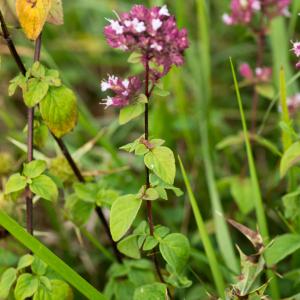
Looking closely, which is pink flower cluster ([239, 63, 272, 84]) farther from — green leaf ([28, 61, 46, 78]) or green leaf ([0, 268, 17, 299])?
green leaf ([0, 268, 17, 299])

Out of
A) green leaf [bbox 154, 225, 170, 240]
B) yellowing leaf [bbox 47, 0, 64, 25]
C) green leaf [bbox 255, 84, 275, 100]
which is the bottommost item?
green leaf [bbox 154, 225, 170, 240]

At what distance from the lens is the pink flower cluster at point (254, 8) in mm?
1948

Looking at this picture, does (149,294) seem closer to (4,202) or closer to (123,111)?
(123,111)

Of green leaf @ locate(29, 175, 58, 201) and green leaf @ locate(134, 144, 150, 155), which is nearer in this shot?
green leaf @ locate(134, 144, 150, 155)

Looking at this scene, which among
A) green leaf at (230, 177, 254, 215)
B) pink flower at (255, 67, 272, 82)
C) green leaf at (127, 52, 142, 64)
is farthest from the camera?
pink flower at (255, 67, 272, 82)

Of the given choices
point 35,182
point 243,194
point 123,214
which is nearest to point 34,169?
point 35,182

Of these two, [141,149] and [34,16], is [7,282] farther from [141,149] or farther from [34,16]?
[34,16]

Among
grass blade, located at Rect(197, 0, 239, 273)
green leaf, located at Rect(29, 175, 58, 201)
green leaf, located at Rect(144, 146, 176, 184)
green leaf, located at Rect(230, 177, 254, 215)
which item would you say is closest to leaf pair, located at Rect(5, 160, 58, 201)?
green leaf, located at Rect(29, 175, 58, 201)

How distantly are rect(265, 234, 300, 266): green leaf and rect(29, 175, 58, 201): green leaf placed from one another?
1.78 ft

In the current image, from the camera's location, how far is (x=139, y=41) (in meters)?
1.26

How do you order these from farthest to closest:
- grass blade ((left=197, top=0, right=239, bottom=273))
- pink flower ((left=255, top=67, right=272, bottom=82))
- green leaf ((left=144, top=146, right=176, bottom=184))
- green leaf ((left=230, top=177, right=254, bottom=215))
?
pink flower ((left=255, top=67, right=272, bottom=82)) < green leaf ((left=230, top=177, right=254, bottom=215)) < grass blade ((left=197, top=0, right=239, bottom=273)) < green leaf ((left=144, top=146, right=176, bottom=184))

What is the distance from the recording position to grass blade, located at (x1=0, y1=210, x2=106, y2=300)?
128 centimetres

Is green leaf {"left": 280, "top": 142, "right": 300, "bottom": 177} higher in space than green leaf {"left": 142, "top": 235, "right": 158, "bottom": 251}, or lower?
higher

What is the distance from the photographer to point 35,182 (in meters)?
1.38
